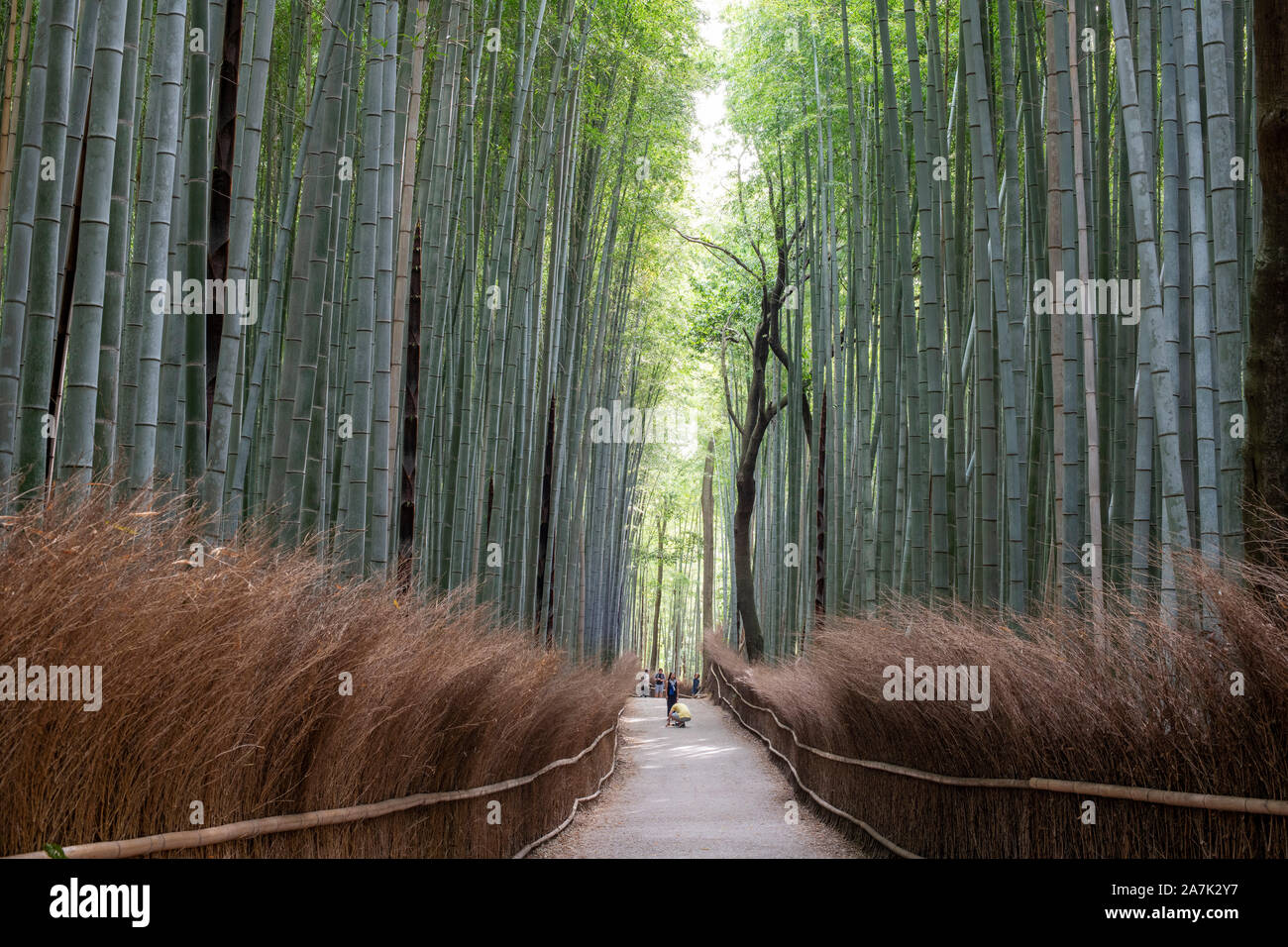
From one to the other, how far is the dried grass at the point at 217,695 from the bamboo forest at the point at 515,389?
1 centimetres

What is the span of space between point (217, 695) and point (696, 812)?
4789 millimetres

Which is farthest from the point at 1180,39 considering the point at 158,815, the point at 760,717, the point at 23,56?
the point at 760,717

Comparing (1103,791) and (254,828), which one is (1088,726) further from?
(254,828)

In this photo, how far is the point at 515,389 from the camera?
7406 mm

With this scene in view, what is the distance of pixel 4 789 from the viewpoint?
179 cm

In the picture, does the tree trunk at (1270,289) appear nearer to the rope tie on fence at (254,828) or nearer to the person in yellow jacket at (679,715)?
the rope tie on fence at (254,828)

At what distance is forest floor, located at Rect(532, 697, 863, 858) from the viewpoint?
5.19 metres

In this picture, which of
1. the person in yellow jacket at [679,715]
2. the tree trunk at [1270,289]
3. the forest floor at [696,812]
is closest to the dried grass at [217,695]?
the forest floor at [696,812]

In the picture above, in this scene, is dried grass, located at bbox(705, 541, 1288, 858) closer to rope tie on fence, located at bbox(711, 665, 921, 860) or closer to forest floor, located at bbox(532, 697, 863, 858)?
rope tie on fence, located at bbox(711, 665, 921, 860)

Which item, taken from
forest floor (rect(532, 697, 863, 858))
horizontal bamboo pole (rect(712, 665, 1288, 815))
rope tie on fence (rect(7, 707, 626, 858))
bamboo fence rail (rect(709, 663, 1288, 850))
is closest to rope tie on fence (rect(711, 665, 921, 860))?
bamboo fence rail (rect(709, 663, 1288, 850))

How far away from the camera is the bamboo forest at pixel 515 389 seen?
255 centimetres

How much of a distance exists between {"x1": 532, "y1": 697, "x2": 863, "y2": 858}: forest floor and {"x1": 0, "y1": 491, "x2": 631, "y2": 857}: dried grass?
4.71 feet
